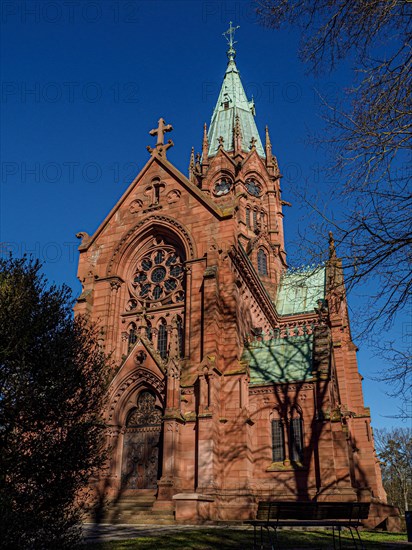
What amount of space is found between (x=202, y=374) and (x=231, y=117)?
1516 inches

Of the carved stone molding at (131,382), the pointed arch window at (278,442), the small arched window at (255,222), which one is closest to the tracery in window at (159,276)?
the carved stone molding at (131,382)

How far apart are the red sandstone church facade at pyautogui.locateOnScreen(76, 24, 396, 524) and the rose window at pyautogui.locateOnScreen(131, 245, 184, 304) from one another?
0.07 m

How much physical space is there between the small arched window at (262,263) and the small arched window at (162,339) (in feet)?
63.7

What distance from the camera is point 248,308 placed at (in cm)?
2842

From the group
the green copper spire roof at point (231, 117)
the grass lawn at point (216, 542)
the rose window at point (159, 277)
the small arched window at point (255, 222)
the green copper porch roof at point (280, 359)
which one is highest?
the green copper spire roof at point (231, 117)

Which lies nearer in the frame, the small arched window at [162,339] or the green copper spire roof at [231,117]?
the small arched window at [162,339]

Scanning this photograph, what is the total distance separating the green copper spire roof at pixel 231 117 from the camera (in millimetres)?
51031

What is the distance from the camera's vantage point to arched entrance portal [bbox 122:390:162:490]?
71.2 ft

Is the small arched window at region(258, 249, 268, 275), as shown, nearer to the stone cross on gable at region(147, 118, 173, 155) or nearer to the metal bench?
the stone cross on gable at region(147, 118, 173, 155)

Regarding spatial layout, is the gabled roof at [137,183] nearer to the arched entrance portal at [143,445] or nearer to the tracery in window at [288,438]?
the arched entrance portal at [143,445]

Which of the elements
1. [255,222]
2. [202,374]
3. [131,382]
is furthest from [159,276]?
[255,222]

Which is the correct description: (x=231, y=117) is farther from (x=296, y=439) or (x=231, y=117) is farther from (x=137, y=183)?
(x=296, y=439)

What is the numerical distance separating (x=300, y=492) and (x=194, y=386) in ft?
20.0

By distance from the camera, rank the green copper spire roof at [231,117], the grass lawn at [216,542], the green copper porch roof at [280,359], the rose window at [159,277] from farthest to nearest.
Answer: the green copper spire roof at [231,117] < the rose window at [159,277] < the green copper porch roof at [280,359] < the grass lawn at [216,542]
